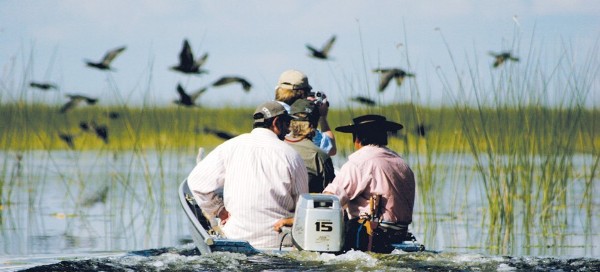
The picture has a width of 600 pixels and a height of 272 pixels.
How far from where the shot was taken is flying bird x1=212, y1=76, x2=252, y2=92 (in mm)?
11738

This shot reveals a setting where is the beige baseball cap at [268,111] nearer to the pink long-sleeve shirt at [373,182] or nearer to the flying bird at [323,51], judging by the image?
the pink long-sleeve shirt at [373,182]

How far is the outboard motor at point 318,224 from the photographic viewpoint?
7.37 m

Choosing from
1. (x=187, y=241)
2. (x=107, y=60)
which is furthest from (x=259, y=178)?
(x=107, y=60)

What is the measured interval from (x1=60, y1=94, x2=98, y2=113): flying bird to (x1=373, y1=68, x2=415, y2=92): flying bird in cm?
400

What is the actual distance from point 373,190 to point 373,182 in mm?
56

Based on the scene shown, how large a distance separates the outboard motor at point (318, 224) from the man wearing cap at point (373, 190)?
0.58ft

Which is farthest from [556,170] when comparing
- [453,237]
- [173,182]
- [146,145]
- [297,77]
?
[146,145]

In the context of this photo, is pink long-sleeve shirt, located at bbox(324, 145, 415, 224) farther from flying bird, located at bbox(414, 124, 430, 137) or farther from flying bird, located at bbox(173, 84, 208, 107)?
flying bird, located at bbox(173, 84, 208, 107)

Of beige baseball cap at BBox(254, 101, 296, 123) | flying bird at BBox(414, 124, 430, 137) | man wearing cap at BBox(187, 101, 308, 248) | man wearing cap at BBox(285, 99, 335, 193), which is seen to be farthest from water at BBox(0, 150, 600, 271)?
man wearing cap at BBox(285, 99, 335, 193)

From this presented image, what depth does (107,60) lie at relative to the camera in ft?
43.5

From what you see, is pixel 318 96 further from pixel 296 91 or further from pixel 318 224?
pixel 318 224

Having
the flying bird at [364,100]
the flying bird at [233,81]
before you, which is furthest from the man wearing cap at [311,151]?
the flying bird at [233,81]

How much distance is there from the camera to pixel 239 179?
7.75 meters

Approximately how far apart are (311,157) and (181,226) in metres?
3.77
